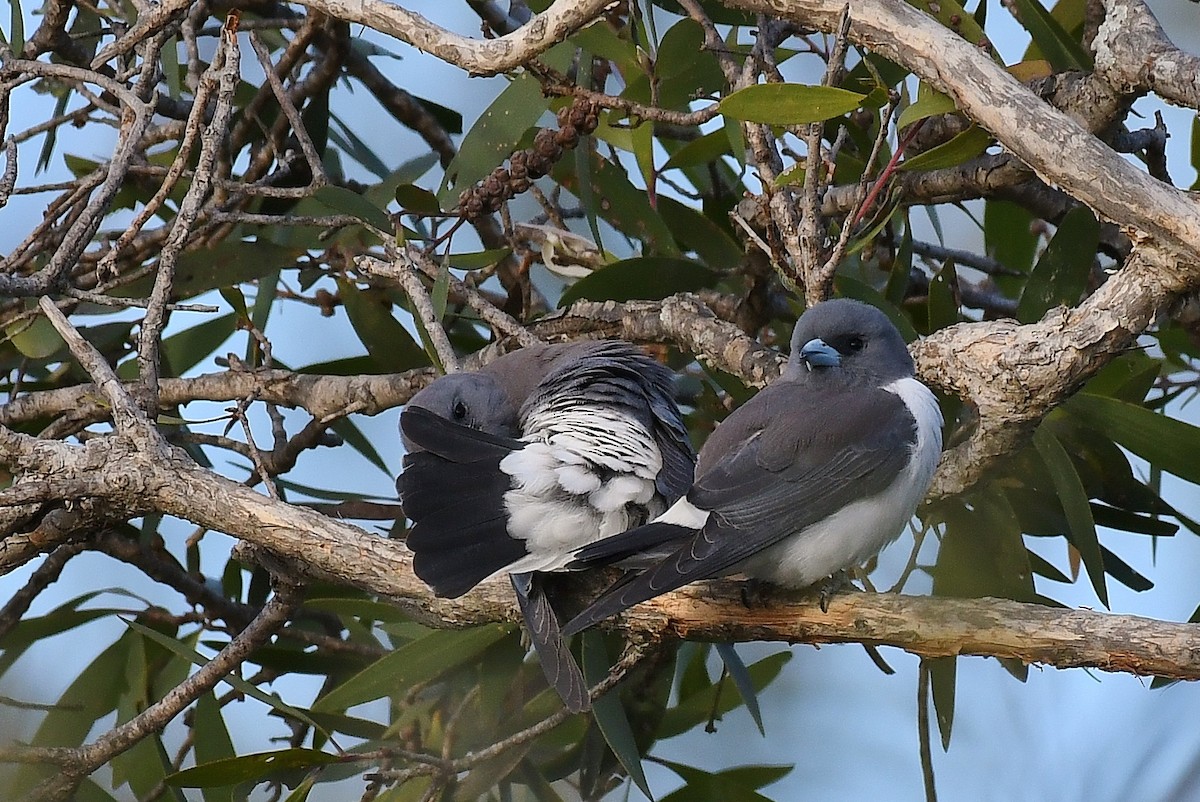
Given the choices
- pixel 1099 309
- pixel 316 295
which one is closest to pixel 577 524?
pixel 1099 309

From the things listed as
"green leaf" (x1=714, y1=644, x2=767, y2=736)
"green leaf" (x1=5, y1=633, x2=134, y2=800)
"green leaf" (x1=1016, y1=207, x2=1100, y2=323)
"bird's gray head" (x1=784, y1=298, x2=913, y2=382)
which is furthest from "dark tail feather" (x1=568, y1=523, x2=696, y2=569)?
"green leaf" (x1=5, y1=633, x2=134, y2=800)

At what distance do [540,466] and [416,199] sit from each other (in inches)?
30.7

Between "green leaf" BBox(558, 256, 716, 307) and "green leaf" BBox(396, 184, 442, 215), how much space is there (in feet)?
1.14

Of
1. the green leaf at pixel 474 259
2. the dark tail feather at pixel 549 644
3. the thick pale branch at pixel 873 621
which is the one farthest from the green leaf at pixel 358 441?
the dark tail feather at pixel 549 644

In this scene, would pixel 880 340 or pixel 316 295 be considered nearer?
pixel 880 340

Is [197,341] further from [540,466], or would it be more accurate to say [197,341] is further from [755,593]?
[755,593]

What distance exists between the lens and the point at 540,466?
212 cm

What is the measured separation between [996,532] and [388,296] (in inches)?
61.1

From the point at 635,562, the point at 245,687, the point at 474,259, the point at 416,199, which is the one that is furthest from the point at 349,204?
the point at 635,562

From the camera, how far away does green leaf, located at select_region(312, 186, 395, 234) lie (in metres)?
2.53

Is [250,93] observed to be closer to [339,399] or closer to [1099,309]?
[339,399]

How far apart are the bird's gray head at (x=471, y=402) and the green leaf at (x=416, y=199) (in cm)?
39

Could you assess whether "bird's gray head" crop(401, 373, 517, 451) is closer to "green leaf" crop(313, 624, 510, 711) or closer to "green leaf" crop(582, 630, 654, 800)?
"green leaf" crop(313, 624, 510, 711)

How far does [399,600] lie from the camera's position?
6.91 feet
